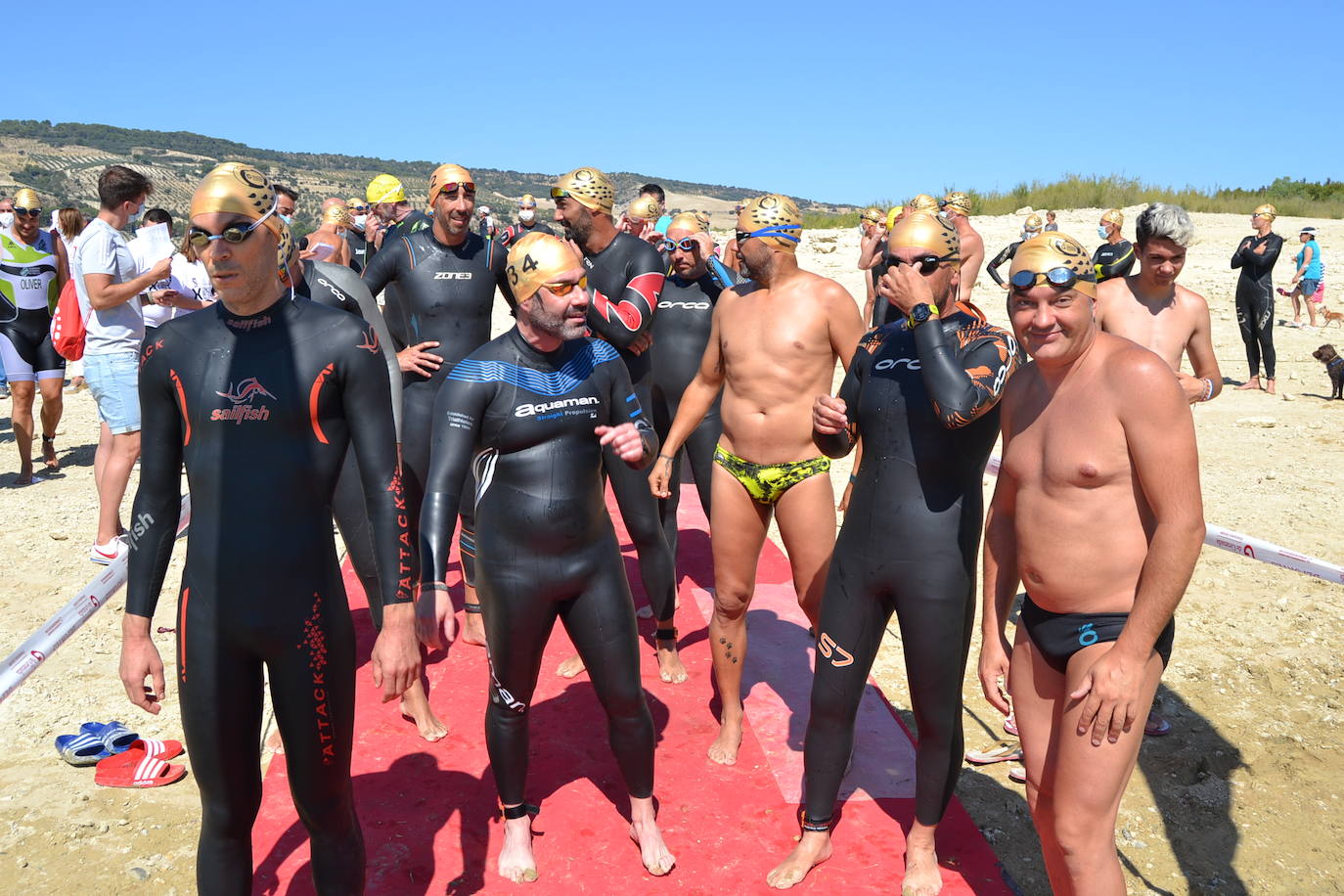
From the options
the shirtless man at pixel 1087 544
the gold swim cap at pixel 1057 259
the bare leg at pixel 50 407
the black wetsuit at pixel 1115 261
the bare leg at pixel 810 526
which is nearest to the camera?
the shirtless man at pixel 1087 544

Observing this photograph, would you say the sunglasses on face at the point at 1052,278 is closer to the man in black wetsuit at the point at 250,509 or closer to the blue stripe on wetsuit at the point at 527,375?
the blue stripe on wetsuit at the point at 527,375

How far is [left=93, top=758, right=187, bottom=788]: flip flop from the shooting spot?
4348 millimetres

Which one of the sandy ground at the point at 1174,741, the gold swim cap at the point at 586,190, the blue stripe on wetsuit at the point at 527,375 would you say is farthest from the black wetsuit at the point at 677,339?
the blue stripe on wetsuit at the point at 527,375

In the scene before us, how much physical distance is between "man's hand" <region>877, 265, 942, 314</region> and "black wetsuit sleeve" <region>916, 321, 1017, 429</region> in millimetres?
116

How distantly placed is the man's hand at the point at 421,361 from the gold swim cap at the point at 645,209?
3.21 meters

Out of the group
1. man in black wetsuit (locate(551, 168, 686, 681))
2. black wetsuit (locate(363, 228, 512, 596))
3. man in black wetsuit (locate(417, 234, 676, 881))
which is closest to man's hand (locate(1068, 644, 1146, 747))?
man in black wetsuit (locate(417, 234, 676, 881))

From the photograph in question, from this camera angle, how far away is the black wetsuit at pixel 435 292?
560 cm

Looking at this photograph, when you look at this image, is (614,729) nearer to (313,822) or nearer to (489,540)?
(489,540)

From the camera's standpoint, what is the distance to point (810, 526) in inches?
170

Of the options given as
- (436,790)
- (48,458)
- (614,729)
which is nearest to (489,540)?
(614,729)

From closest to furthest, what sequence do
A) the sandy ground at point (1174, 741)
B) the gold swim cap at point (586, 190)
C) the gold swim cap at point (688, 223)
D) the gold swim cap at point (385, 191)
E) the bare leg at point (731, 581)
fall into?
the sandy ground at point (1174, 741) → the bare leg at point (731, 581) → the gold swim cap at point (586, 190) → the gold swim cap at point (688, 223) → the gold swim cap at point (385, 191)

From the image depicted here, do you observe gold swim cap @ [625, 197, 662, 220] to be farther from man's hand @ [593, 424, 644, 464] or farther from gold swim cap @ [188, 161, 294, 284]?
gold swim cap @ [188, 161, 294, 284]

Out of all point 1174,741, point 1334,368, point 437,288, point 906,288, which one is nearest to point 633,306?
point 437,288

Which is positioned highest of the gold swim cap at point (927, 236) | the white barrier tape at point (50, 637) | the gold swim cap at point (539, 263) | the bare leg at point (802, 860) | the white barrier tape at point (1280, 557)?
the gold swim cap at point (927, 236)
